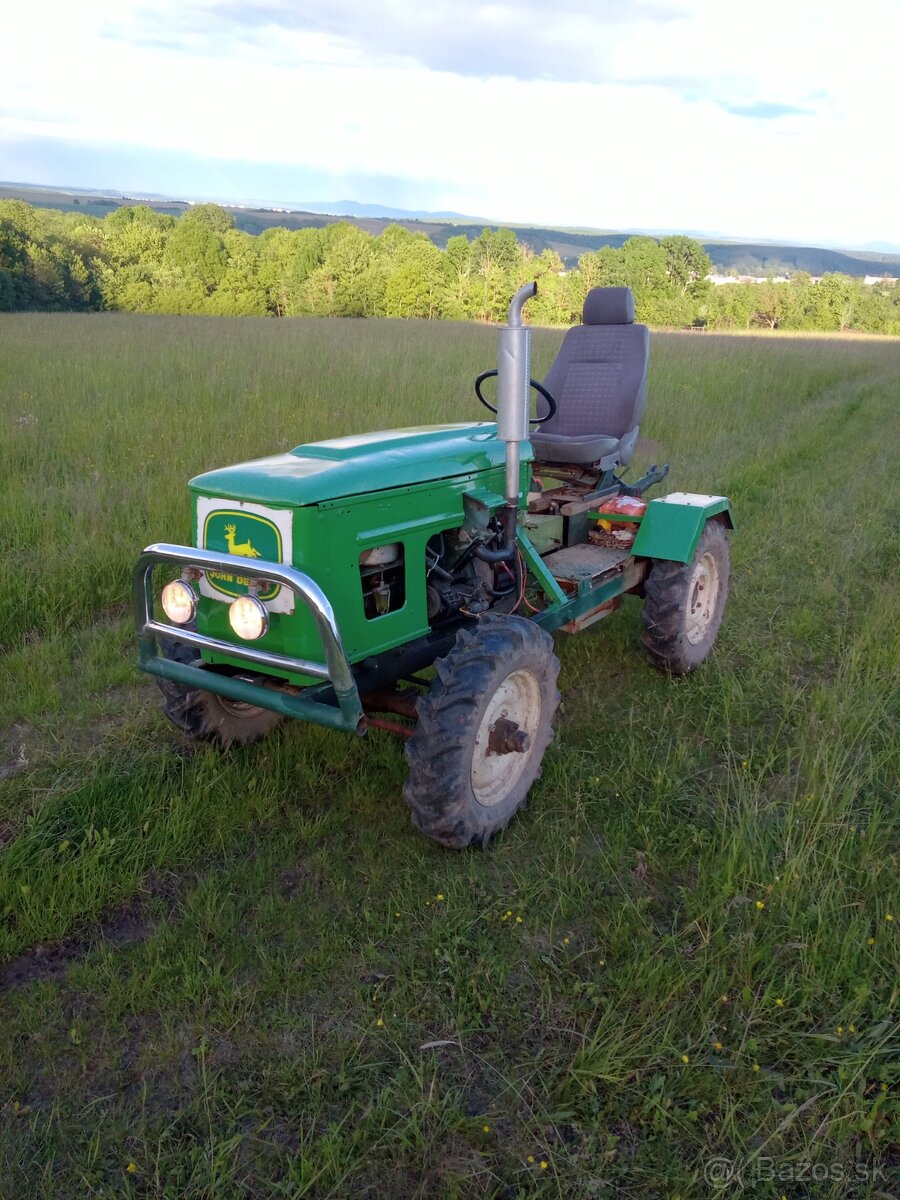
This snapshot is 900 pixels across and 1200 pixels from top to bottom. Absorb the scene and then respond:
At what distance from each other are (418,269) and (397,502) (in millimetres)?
38692

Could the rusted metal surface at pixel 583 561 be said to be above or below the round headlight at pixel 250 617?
below

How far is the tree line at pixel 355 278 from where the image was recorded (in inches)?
1332

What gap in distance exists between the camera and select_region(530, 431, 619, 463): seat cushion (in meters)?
4.30

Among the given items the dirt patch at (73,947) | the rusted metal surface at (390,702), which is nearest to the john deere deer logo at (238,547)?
the rusted metal surface at (390,702)

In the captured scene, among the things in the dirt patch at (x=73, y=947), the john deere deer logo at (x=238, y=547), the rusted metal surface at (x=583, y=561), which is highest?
the john deere deer logo at (x=238, y=547)

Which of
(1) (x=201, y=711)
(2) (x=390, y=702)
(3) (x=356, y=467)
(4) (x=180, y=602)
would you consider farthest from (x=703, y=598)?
(4) (x=180, y=602)

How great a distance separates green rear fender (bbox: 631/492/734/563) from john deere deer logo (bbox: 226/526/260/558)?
209 centimetres

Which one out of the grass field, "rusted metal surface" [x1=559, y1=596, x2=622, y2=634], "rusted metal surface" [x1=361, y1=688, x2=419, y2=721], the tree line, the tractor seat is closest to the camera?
the grass field

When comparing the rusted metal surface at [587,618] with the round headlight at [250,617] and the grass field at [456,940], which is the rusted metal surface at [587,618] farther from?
the round headlight at [250,617]

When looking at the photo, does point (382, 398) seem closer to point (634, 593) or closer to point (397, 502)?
point (634, 593)

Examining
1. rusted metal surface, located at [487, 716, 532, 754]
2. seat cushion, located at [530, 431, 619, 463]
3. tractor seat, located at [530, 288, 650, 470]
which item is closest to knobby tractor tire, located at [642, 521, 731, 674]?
seat cushion, located at [530, 431, 619, 463]

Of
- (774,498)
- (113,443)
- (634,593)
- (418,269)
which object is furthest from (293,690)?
(418,269)

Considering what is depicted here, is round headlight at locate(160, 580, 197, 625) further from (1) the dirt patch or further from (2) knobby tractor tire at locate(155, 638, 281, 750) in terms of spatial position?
(1) the dirt patch

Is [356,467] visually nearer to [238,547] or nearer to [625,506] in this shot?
[238,547]
